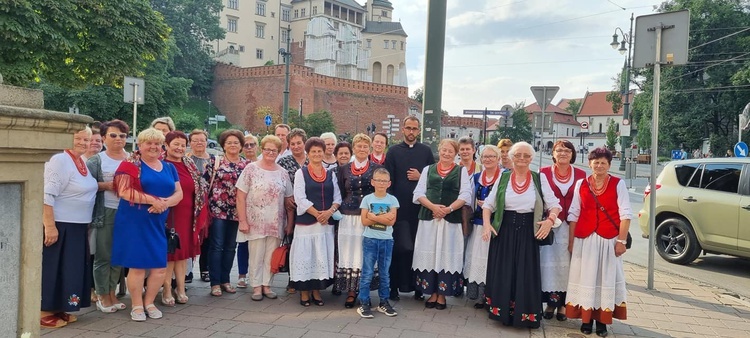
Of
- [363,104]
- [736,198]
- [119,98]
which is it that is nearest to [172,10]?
[363,104]

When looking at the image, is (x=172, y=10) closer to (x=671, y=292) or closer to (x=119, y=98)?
(x=119, y=98)

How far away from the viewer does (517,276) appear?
5301mm

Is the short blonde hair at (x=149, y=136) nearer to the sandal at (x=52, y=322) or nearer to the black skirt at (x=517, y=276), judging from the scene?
the sandal at (x=52, y=322)

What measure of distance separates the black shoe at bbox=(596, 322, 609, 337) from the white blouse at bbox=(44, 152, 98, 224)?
16.5 ft

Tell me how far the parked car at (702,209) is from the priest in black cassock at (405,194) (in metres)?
4.45

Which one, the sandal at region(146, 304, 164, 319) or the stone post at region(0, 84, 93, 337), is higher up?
the stone post at region(0, 84, 93, 337)

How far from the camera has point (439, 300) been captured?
596 cm

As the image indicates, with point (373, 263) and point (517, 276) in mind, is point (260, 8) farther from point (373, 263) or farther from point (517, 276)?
point (517, 276)

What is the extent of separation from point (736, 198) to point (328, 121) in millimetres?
46212

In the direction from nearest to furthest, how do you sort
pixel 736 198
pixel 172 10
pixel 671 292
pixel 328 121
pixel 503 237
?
pixel 503 237
pixel 671 292
pixel 736 198
pixel 328 121
pixel 172 10

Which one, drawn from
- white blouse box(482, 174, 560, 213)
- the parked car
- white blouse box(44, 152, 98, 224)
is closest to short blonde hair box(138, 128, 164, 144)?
white blouse box(44, 152, 98, 224)

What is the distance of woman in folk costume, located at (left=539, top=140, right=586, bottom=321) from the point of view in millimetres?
5613

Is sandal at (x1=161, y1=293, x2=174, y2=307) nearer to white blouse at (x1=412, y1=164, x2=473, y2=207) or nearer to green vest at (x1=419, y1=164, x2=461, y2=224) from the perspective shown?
white blouse at (x1=412, y1=164, x2=473, y2=207)

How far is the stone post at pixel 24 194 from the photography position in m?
2.29
